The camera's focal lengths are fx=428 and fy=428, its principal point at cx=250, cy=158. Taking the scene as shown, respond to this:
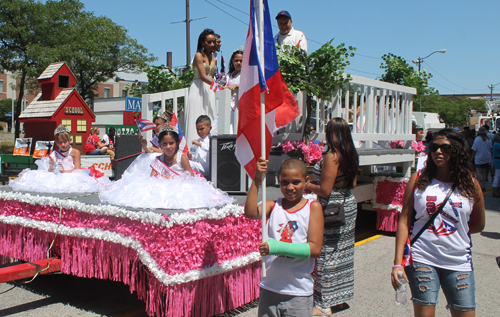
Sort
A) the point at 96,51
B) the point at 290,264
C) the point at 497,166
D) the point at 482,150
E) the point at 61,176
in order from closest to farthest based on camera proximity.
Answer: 1. the point at 290,264
2. the point at 61,176
3. the point at 497,166
4. the point at 482,150
5. the point at 96,51

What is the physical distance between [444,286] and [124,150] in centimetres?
528

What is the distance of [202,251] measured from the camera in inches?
140

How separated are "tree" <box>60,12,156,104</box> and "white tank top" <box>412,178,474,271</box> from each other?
79.8 feet

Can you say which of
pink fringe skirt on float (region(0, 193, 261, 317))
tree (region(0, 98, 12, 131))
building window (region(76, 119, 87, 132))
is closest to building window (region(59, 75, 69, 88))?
building window (region(76, 119, 87, 132))

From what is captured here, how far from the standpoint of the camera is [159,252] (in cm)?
339

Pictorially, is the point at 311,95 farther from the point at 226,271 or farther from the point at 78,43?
the point at 78,43

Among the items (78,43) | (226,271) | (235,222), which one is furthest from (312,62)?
(78,43)

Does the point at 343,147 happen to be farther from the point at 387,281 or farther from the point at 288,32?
the point at 288,32

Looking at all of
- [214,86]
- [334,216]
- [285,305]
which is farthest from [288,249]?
[214,86]

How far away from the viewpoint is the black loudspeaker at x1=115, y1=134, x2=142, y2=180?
21.7 ft

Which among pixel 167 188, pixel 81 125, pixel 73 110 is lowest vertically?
pixel 167 188

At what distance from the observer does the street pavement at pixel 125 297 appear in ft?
13.8

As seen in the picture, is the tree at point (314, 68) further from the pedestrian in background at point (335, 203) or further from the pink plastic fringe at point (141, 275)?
the pink plastic fringe at point (141, 275)

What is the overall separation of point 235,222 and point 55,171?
255cm
